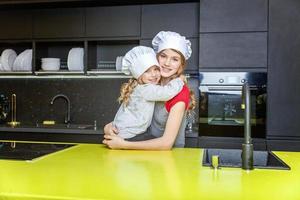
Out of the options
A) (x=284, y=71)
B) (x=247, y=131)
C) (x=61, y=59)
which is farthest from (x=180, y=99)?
(x=61, y=59)

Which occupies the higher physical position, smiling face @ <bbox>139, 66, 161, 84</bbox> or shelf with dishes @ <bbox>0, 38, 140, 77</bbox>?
shelf with dishes @ <bbox>0, 38, 140, 77</bbox>

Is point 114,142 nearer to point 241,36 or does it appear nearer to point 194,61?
point 194,61

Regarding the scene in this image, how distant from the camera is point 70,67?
3.23 meters

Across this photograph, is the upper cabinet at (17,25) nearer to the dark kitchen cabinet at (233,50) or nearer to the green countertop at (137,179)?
the dark kitchen cabinet at (233,50)

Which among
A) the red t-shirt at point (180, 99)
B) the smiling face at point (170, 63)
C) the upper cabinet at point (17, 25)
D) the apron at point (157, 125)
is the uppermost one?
the upper cabinet at point (17, 25)

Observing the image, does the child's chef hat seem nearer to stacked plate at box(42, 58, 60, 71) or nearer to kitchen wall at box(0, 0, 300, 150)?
kitchen wall at box(0, 0, 300, 150)

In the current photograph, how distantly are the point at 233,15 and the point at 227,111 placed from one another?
75cm

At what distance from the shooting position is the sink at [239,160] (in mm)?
1196

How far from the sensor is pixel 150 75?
165cm

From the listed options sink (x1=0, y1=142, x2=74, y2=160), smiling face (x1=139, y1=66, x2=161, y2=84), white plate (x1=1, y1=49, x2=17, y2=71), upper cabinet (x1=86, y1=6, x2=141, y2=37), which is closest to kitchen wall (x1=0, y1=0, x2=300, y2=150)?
upper cabinet (x1=86, y1=6, x2=141, y2=37)

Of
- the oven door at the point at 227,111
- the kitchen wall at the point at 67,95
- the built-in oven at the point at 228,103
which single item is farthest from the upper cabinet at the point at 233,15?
the kitchen wall at the point at 67,95

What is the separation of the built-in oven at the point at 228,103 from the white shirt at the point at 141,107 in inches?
47.9

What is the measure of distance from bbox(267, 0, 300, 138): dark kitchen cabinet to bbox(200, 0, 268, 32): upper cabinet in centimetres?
8

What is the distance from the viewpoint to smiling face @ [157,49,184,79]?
1721 mm
